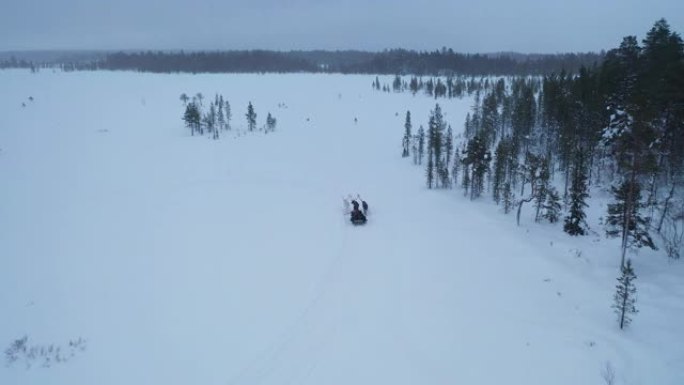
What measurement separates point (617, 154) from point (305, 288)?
1142 inches

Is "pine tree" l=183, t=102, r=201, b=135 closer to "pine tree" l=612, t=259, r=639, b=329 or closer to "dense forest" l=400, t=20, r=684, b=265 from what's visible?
"dense forest" l=400, t=20, r=684, b=265

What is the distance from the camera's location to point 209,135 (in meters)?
88.7

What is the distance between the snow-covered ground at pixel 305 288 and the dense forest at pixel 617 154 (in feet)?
7.67

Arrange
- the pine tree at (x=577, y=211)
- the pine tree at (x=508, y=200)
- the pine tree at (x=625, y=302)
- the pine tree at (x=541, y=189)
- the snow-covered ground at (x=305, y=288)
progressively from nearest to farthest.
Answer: the snow-covered ground at (x=305, y=288)
the pine tree at (x=625, y=302)
the pine tree at (x=577, y=211)
the pine tree at (x=541, y=189)
the pine tree at (x=508, y=200)

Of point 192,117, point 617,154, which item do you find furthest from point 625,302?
point 192,117

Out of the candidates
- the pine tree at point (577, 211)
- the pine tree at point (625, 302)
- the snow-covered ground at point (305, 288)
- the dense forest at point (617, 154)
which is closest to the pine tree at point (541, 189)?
the dense forest at point (617, 154)

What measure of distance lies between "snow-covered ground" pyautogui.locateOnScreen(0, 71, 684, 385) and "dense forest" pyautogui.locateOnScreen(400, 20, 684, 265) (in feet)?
7.67

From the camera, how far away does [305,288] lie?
24.7 metres

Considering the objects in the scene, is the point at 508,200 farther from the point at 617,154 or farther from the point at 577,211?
the point at 617,154

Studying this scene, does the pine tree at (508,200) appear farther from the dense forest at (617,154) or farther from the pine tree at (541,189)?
the pine tree at (541,189)

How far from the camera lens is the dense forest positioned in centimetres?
2591

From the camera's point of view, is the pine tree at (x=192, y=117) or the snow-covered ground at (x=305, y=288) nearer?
the snow-covered ground at (x=305, y=288)

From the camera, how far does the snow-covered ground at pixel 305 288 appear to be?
18141mm

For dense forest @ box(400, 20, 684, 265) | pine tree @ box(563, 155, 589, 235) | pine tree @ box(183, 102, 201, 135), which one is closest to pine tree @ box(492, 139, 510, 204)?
dense forest @ box(400, 20, 684, 265)
